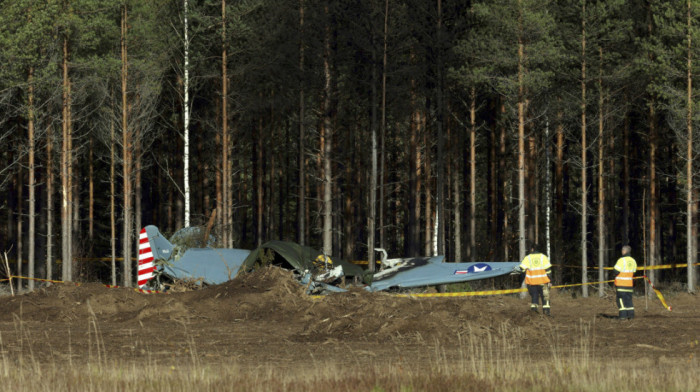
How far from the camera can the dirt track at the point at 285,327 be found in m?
14.8

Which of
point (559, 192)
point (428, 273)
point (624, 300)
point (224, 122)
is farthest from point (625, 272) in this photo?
point (559, 192)

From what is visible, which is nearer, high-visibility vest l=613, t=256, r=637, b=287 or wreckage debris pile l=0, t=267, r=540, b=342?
wreckage debris pile l=0, t=267, r=540, b=342

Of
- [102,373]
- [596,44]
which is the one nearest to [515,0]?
[596,44]

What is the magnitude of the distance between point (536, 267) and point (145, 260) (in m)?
9.88

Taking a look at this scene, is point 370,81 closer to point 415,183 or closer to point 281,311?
point 415,183

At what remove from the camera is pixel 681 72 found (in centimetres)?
2917

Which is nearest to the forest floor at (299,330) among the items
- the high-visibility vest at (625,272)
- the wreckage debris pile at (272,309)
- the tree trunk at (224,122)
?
the wreckage debris pile at (272,309)

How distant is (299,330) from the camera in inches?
724

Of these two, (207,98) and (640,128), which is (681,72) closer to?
(640,128)

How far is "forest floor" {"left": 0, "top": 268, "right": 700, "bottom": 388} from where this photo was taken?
14.3 meters

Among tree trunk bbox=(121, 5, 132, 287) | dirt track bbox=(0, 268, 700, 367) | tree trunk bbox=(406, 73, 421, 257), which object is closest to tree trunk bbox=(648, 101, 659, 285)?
tree trunk bbox=(406, 73, 421, 257)

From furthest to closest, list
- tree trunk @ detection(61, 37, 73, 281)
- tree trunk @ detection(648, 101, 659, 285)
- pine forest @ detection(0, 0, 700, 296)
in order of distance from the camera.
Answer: tree trunk @ detection(648, 101, 659, 285) < tree trunk @ detection(61, 37, 73, 281) < pine forest @ detection(0, 0, 700, 296)

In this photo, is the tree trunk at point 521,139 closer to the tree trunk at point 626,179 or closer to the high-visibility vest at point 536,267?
the high-visibility vest at point 536,267

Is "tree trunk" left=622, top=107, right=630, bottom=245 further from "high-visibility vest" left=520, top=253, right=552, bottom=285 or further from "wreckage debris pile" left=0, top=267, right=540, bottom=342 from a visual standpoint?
"wreckage debris pile" left=0, top=267, right=540, bottom=342
